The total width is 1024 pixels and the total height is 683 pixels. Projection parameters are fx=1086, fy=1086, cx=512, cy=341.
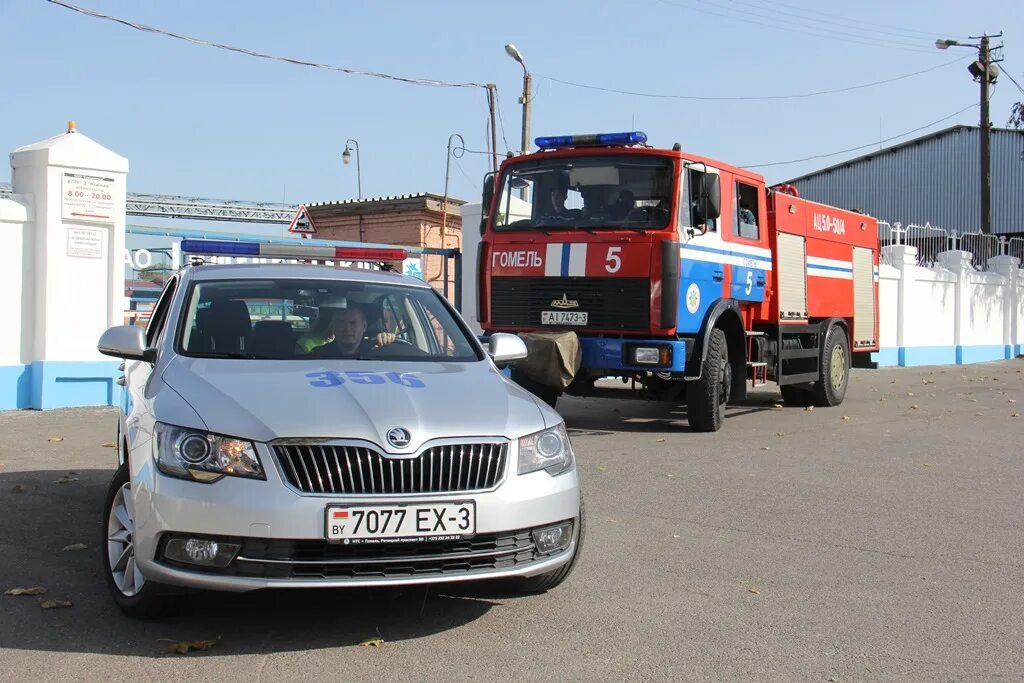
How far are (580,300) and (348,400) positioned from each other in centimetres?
672

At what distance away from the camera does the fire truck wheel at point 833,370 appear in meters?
14.4

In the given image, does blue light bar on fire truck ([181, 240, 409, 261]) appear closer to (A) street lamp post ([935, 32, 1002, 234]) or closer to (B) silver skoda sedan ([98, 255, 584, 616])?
(B) silver skoda sedan ([98, 255, 584, 616])

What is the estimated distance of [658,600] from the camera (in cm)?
500

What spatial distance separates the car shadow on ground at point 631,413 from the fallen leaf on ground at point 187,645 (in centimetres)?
727

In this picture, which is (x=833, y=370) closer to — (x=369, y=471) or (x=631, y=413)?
(x=631, y=413)

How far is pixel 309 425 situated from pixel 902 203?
46.0 m

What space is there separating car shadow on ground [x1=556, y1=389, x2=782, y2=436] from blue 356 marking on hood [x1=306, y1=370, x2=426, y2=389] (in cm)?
655

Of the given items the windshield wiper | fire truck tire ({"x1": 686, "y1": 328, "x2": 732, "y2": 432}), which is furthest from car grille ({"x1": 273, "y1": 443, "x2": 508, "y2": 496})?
fire truck tire ({"x1": 686, "y1": 328, "x2": 732, "y2": 432})

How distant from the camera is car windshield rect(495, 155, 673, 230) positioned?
34.9 ft

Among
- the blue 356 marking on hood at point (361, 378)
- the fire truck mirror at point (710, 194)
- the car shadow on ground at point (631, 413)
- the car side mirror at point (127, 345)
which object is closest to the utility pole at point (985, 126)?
the car shadow on ground at point (631, 413)

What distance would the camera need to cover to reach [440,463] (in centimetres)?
418

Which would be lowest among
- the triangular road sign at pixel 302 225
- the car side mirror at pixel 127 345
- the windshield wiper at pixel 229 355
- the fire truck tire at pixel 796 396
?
the fire truck tire at pixel 796 396

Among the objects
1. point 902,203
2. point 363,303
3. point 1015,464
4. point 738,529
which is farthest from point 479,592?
point 902,203

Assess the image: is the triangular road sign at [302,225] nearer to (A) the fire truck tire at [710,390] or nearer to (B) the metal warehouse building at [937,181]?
(A) the fire truck tire at [710,390]
